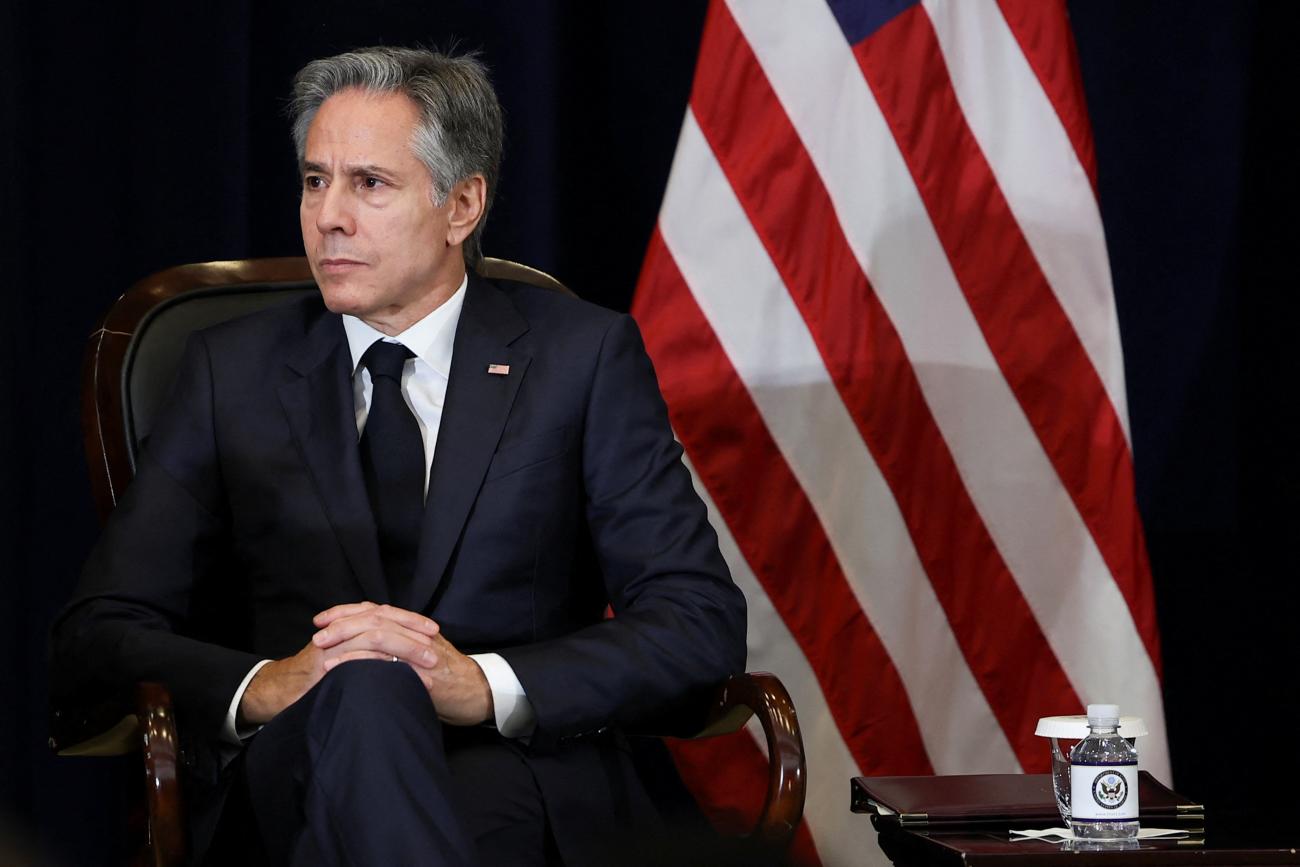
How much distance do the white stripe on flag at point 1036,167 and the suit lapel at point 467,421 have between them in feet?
3.13

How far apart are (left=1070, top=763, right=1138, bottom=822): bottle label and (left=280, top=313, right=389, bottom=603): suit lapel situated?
0.85 meters

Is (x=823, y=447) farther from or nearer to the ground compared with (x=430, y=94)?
nearer to the ground

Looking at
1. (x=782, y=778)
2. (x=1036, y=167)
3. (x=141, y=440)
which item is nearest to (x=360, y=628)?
(x=782, y=778)

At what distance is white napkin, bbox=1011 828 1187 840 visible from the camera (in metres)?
1.73

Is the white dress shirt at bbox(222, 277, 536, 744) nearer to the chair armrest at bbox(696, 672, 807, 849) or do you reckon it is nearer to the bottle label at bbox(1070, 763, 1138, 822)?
the chair armrest at bbox(696, 672, 807, 849)

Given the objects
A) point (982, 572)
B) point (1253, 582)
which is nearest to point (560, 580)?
point (982, 572)

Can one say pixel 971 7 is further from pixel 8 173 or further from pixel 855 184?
pixel 8 173

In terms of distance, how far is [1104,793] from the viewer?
1710 mm

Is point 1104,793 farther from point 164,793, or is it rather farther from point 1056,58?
point 1056,58

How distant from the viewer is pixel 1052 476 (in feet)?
9.20

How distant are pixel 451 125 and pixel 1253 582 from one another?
1840 mm

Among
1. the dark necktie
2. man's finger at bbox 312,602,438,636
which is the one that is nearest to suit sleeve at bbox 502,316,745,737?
man's finger at bbox 312,602,438,636

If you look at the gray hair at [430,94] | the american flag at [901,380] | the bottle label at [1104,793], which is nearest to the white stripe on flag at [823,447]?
the american flag at [901,380]

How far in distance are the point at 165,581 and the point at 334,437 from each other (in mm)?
269
